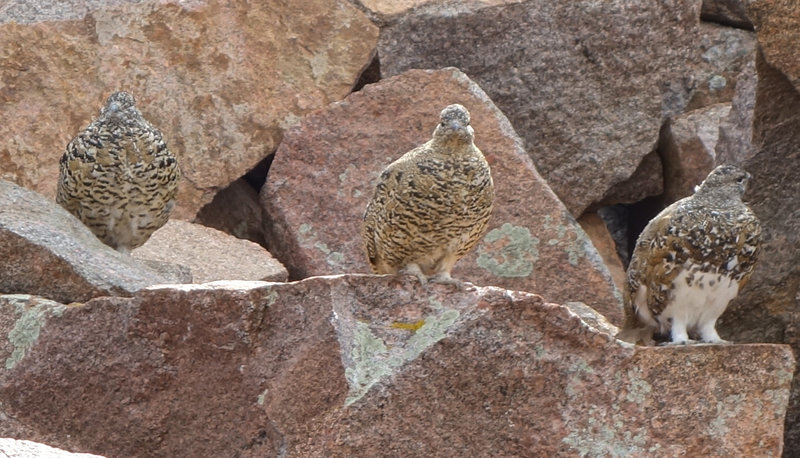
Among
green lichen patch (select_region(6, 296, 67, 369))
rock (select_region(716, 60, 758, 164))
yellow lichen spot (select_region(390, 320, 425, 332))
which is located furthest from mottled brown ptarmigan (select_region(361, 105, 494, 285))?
rock (select_region(716, 60, 758, 164))

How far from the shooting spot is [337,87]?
1216 cm

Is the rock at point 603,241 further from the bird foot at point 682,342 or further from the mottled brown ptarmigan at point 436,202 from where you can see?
the mottled brown ptarmigan at point 436,202

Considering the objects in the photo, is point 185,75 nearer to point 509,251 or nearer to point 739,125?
point 509,251

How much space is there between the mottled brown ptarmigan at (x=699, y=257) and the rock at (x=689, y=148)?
9.15 feet

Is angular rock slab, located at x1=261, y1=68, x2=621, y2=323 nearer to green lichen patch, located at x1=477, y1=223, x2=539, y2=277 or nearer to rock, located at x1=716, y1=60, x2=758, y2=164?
green lichen patch, located at x1=477, y1=223, x2=539, y2=277

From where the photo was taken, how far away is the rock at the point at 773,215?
946cm

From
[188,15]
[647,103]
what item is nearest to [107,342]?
[188,15]

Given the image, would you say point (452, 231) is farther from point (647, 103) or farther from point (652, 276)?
point (647, 103)

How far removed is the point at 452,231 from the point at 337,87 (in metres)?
3.59

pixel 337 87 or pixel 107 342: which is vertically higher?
pixel 337 87

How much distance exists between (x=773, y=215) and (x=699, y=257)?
98 cm

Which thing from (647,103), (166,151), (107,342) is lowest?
(107,342)

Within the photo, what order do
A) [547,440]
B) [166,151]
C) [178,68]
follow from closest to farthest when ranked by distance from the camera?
[547,440] < [166,151] < [178,68]

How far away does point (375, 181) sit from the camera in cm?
1055
